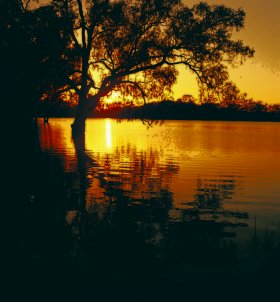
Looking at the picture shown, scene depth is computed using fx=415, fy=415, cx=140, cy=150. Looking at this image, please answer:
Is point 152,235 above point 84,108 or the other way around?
the other way around

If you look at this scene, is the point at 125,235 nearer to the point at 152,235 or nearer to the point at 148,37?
the point at 152,235

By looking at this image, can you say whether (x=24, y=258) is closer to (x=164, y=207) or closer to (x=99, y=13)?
(x=164, y=207)

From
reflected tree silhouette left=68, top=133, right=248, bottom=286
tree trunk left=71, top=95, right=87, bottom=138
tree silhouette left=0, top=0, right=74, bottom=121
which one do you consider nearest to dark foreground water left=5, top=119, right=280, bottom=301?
reflected tree silhouette left=68, top=133, right=248, bottom=286

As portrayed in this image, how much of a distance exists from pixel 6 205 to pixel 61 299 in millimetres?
6396

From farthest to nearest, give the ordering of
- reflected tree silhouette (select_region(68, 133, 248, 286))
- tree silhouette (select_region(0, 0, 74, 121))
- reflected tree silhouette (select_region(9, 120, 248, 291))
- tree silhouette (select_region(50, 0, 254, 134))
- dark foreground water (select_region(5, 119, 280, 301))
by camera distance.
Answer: tree silhouette (select_region(50, 0, 254, 134)) → tree silhouette (select_region(0, 0, 74, 121)) → reflected tree silhouette (select_region(68, 133, 248, 286)) → reflected tree silhouette (select_region(9, 120, 248, 291)) → dark foreground water (select_region(5, 119, 280, 301))

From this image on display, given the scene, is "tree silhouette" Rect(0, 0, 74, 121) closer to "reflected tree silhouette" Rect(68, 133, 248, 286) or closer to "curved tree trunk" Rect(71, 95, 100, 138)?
"reflected tree silhouette" Rect(68, 133, 248, 286)

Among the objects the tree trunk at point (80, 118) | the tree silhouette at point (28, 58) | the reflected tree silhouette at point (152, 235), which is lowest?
the reflected tree silhouette at point (152, 235)

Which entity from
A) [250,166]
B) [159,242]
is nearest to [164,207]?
[159,242]

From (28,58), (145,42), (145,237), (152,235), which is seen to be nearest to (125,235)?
(145,237)

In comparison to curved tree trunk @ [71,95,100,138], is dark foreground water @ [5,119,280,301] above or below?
below

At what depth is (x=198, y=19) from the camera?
38.5 metres

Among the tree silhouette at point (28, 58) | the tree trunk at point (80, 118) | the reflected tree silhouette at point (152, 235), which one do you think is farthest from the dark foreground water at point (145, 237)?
the tree trunk at point (80, 118)

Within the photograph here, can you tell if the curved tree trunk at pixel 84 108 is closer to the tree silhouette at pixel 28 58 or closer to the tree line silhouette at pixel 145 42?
the tree line silhouette at pixel 145 42

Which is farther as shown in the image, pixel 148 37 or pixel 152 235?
pixel 148 37
